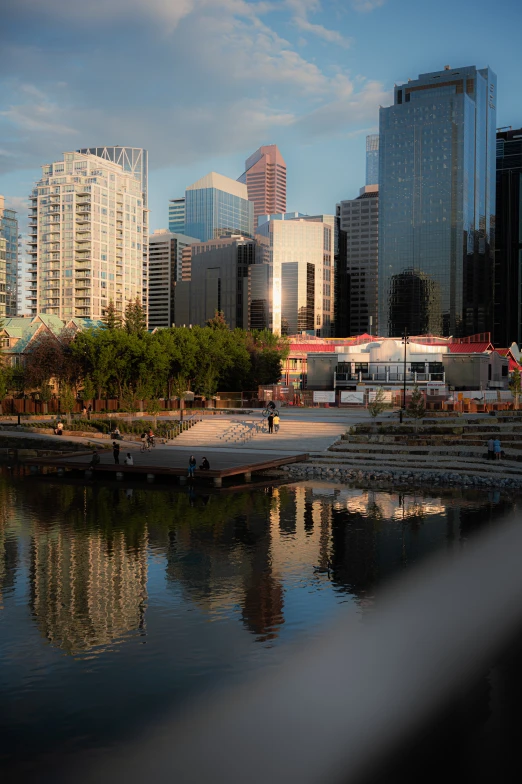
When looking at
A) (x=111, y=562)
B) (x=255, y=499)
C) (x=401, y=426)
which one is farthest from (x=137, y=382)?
(x=111, y=562)

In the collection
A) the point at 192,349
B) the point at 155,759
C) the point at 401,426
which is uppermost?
the point at 192,349

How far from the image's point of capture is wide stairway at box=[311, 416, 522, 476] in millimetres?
44559

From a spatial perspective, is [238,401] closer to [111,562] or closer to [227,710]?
[111,562]

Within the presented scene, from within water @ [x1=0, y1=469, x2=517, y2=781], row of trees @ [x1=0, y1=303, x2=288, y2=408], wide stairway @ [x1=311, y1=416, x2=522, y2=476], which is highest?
row of trees @ [x1=0, y1=303, x2=288, y2=408]

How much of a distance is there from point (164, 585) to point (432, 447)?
99.0ft

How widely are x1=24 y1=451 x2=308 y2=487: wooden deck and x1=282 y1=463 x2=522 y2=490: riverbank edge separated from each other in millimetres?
1507

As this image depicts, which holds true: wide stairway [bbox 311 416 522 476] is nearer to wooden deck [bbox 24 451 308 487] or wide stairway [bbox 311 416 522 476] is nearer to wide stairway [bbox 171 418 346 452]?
wide stairway [bbox 171 418 346 452]

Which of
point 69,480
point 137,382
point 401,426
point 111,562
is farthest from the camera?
point 137,382

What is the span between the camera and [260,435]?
56.0 m

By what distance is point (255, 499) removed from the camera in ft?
122

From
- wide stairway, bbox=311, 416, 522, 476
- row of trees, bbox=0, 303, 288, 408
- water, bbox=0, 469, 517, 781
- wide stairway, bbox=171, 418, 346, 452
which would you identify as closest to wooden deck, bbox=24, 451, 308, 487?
water, bbox=0, 469, 517, 781

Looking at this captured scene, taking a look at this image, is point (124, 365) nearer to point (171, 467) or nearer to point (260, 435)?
point (260, 435)

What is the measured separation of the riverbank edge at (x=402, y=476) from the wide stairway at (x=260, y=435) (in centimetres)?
514

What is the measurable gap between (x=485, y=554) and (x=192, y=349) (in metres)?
62.8
